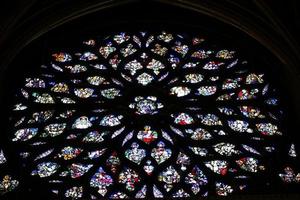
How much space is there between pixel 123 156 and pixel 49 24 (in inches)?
108

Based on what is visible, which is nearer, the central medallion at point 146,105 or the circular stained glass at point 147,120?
the circular stained glass at point 147,120

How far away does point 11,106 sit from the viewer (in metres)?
13.5

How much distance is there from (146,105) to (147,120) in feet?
1.41

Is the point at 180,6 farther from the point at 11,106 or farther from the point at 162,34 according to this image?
the point at 11,106

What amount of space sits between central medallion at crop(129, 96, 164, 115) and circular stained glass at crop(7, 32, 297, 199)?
0.02 meters

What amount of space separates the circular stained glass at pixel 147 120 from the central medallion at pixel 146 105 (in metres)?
0.02

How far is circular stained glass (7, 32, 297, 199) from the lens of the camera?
1227cm

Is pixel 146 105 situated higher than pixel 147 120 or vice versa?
pixel 146 105

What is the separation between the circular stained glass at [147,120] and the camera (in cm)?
1227

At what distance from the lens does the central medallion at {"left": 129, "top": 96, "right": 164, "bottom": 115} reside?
13.4 m

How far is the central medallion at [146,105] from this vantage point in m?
13.4

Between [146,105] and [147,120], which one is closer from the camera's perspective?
[147,120]

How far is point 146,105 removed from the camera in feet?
44.6

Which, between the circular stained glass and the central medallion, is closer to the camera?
the circular stained glass
